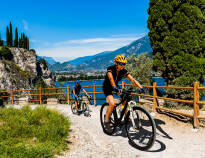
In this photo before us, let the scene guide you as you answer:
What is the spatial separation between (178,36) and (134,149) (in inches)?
518

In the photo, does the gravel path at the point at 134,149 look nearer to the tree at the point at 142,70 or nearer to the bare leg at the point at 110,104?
the bare leg at the point at 110,104

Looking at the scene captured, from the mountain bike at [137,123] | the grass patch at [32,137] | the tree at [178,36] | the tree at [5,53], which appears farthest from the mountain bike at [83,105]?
the tree at [5,53]

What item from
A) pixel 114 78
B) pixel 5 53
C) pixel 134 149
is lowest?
pixel 134 149

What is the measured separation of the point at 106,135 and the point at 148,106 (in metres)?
4.14

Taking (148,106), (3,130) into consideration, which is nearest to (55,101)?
(148,106)

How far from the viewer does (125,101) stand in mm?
4992

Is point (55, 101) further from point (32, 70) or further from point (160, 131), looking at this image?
point (32, 70)

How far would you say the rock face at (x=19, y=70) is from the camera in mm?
56384

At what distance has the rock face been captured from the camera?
56384mm

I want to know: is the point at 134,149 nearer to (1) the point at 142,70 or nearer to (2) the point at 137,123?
(2) the point at 137,123

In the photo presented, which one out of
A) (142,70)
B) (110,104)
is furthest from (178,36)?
(110,104)

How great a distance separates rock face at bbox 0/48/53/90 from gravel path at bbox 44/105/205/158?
5496 cm

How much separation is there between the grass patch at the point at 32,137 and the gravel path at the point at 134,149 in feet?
1.19

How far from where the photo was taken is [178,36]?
50.8 feet
